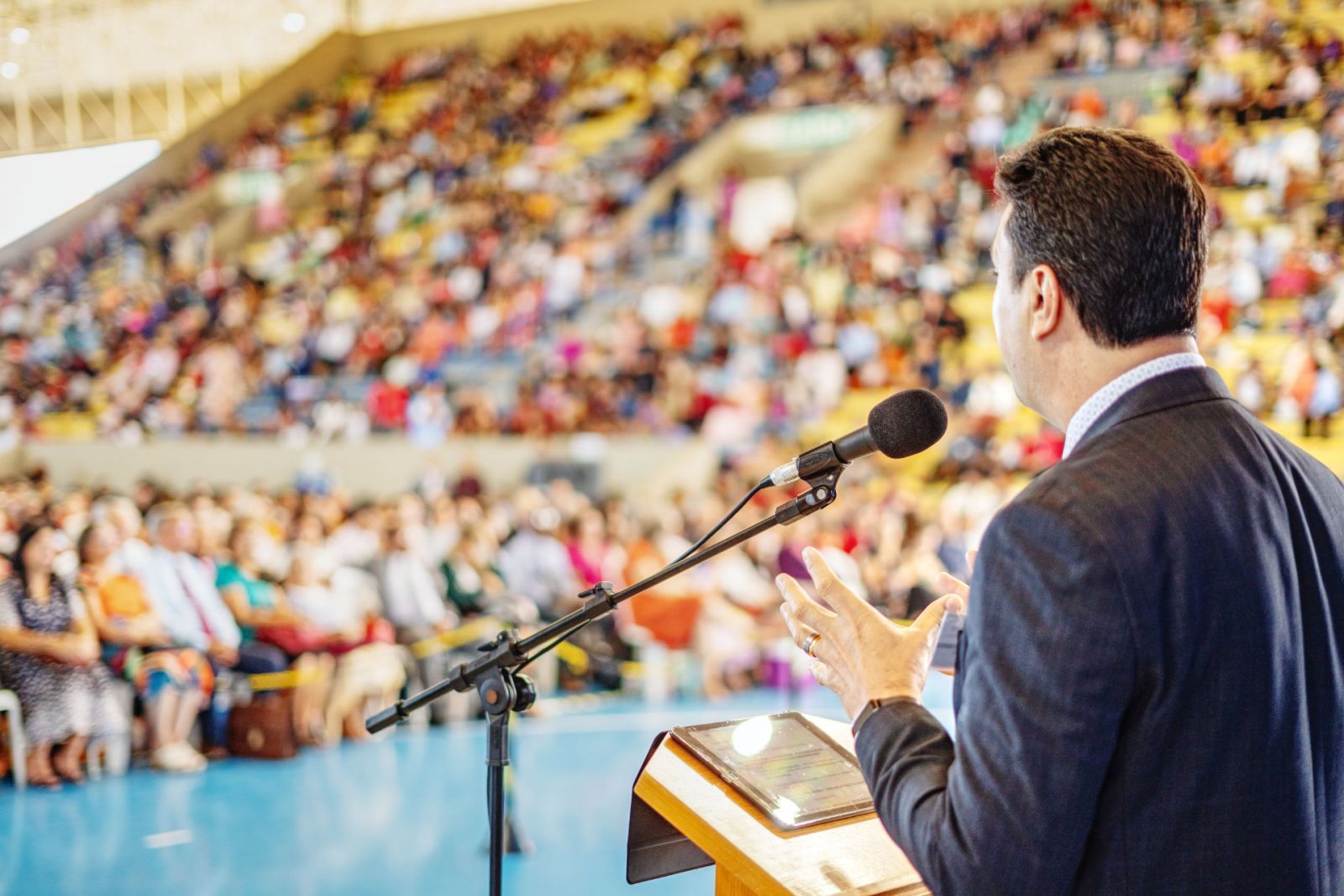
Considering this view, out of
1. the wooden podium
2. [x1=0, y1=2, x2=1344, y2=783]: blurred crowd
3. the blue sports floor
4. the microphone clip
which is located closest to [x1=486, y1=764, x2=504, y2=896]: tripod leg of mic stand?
the wooden podium

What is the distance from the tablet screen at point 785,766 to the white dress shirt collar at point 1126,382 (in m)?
0.48

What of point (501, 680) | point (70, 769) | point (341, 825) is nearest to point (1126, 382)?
point (501, 680)

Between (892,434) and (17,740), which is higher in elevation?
(892,434)

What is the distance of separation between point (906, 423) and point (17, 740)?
430 centimetres

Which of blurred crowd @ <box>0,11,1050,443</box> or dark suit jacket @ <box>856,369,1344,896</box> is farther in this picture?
blurred crowd @ <box>0,11,1050,443</box>

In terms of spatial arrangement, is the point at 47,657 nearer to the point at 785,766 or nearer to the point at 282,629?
the point at 282,629

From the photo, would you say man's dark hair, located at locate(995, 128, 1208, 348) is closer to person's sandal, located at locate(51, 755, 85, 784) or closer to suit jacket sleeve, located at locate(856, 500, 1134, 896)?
suit jacket sleeve, located at locate(856, 500, 1134, 896)

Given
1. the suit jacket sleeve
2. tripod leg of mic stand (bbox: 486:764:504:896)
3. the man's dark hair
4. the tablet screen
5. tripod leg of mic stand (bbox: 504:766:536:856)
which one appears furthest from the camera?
tripod leg of mic stand (bbox: 504:766:536:856)

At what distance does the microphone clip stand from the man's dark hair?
1.39ft

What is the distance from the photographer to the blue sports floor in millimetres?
3621

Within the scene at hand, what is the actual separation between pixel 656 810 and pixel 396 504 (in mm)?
5831

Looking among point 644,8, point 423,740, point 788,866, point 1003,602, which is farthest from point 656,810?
point 644,8

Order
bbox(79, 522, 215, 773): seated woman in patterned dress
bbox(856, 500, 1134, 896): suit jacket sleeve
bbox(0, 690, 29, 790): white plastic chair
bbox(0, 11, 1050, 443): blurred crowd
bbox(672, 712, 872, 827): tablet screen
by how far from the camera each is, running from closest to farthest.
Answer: bbox(856, 500, 1134, 896): suit jacket sleeve
bbox(672, 712, 872, 827): tablet screen
bbox(0, 690, 29, 790): white plastic chair
bbox(79, 522, 215, 773): seated woman in patterned dress
bbox(0, 11, 1050, 443): blurred crowd

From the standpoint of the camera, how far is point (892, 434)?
137cm
